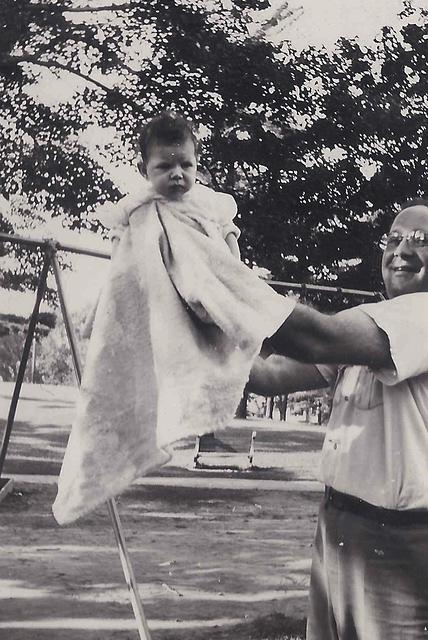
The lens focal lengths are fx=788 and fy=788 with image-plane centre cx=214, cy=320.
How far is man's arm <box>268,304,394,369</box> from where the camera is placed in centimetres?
67

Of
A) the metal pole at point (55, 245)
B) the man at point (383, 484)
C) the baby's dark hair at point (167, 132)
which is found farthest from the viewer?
the metal pole at point (55, 245)

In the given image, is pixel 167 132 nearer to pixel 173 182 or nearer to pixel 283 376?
pixel 173 182

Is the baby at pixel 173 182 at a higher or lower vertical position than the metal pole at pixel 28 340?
higher

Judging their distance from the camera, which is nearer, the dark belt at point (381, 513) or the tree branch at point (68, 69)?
the dark belt at point (381, 513)

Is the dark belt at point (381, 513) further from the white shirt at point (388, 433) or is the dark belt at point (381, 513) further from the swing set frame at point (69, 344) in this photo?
the swing set frame at point (69, 344)

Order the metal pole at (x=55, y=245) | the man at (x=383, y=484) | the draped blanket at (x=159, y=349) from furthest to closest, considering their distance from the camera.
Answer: the metal pole at (x=55, y=245), the man at (x=383, y=484), the draped blanket at (x=159, y=349)

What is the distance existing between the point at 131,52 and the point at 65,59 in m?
0.10

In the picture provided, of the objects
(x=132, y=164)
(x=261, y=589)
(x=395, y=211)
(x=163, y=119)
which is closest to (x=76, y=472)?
(x=163, y=119)

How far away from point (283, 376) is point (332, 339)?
0.97 feet

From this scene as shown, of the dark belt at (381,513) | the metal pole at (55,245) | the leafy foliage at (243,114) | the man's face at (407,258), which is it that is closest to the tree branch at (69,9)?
the leafy foliage at (243,114)

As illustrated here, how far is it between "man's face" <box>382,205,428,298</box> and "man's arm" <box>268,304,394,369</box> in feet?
0.62

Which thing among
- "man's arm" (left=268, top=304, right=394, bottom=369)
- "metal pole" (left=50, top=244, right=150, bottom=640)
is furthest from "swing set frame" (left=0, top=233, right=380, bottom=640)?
"man's arm" (left=268, top=304, right=394, bottom=369)

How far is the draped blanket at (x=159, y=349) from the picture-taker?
646 millimetres

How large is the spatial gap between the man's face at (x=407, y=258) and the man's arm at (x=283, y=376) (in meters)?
0.14
